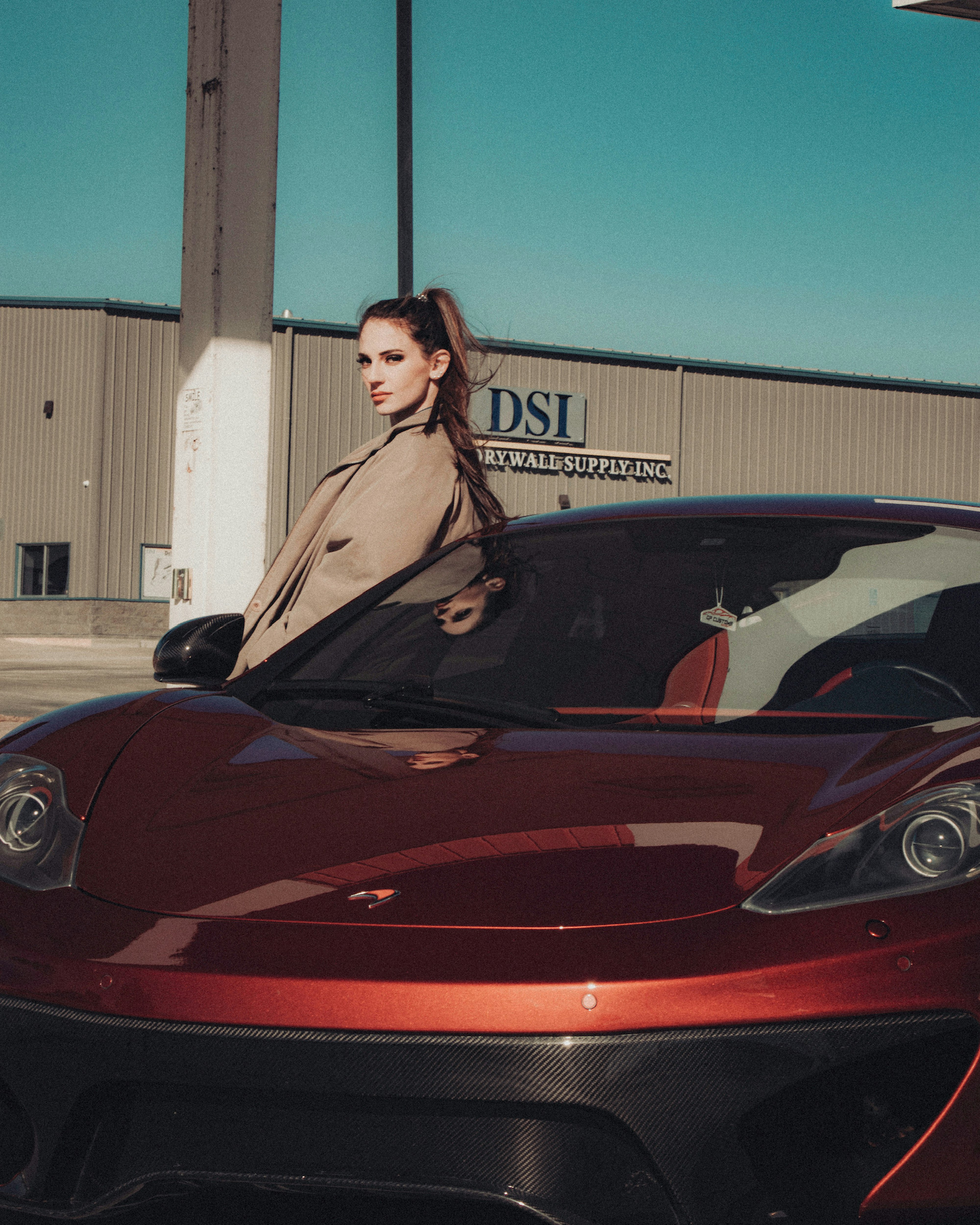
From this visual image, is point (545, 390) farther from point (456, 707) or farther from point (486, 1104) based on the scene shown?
point (486, 1104)

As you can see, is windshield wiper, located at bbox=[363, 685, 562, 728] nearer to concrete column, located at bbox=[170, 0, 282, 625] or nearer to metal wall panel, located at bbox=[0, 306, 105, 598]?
concrete column, located at bbox=[170, 0, 282, 625]

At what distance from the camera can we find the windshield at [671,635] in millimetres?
2336

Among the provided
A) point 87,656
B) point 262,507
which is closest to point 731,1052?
point 262,507

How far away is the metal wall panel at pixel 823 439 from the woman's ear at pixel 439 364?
29288 millimetres

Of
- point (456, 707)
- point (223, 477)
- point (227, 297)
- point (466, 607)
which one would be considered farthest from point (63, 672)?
point (456, 707)

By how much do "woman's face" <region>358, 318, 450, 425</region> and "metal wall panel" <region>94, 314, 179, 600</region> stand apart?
96.2ft

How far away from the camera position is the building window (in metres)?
32.9

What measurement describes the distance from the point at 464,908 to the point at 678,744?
0.59m

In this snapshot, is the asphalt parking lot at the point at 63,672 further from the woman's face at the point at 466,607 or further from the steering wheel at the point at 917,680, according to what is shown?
the steering wheel at the point at 917,680

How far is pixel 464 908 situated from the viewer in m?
1.61

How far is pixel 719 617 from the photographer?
2617mm

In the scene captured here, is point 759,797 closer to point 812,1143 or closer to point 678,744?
point 678,744

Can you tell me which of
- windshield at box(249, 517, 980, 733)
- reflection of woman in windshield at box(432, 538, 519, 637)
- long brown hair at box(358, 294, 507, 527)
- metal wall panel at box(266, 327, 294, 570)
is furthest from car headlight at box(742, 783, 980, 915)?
metal wall panel at box(266, 327, 294, 570)

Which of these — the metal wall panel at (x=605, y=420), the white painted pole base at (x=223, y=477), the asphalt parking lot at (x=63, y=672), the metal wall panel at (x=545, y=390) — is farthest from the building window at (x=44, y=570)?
the white painted pole base at (x=223, y=477)
